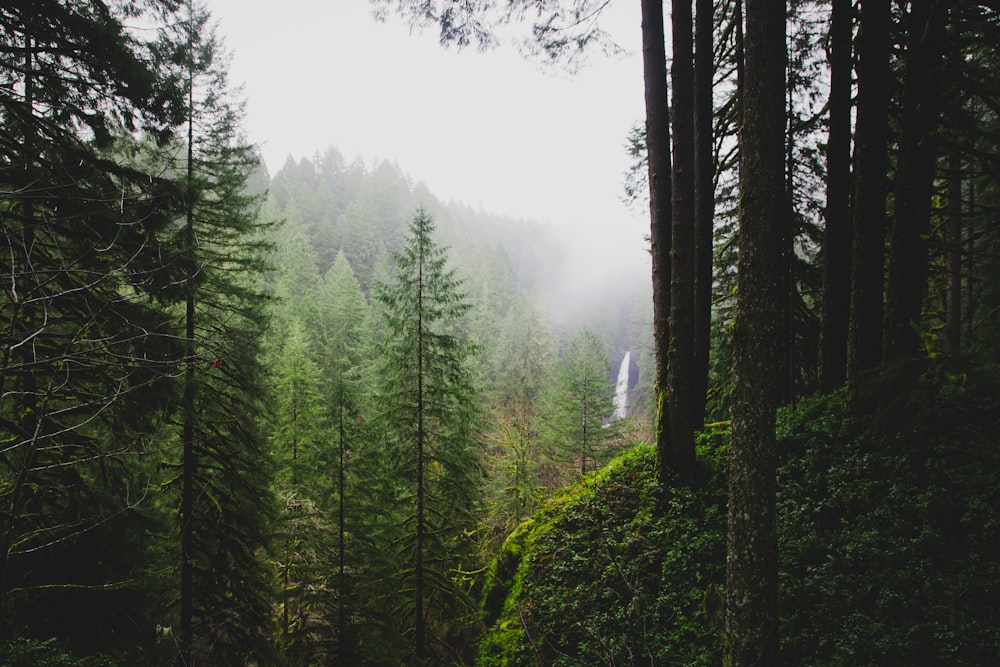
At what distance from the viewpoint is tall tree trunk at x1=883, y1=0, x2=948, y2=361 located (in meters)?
5.46

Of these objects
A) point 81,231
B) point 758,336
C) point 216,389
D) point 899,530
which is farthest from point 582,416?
point 81,231

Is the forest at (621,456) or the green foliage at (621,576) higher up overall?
the forest at (621,456)

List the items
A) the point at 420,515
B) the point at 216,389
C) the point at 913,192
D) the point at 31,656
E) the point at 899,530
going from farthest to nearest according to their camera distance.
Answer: the point at 420,515 < the point at 216,389 < the point at 913,192 < the point at 899,530 < the point at 31,656

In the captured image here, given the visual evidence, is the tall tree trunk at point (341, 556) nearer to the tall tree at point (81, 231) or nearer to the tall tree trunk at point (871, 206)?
the tall tree at point (81, 231)

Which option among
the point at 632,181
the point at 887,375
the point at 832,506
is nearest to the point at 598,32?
the point at 632,181

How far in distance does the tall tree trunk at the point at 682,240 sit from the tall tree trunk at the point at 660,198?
19cm

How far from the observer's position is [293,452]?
48.2 ft

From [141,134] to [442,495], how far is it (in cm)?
994

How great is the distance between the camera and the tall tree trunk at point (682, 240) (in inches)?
250

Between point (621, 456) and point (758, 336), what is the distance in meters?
5.61

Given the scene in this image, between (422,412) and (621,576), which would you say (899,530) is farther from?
(422,412)

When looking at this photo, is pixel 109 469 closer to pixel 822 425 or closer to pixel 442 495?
pixel 442 495

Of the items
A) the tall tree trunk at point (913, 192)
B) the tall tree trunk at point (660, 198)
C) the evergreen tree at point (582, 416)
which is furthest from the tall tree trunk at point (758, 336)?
the evergreen tree at point (582, 416)

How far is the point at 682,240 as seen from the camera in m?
6.50
